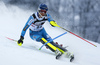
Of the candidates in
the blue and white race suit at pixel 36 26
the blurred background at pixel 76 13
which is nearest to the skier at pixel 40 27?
the blue and white race suit at pixel 36 26

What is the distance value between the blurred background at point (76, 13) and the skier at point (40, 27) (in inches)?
189

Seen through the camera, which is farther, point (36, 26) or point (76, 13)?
point (76, 13)

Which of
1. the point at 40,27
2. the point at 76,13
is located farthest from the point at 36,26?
the point at 76,13

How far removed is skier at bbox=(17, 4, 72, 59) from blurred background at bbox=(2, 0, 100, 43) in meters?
4.81

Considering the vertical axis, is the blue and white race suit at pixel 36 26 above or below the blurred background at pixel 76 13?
above

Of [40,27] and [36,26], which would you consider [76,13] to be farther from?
[36,26]

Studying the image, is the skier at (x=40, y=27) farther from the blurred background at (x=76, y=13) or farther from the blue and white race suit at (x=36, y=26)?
the blurred background at (x=76, y=13)

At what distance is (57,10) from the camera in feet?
28.4

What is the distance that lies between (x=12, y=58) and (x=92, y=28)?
6.55 metres

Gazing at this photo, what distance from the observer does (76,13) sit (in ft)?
26.8

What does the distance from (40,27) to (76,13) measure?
16.5ft

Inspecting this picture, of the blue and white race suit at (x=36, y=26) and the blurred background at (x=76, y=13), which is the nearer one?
the blue and white race suit at (x=36, y=26)

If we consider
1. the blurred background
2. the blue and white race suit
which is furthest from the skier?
the blurred background

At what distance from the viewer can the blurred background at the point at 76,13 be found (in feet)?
25.7
